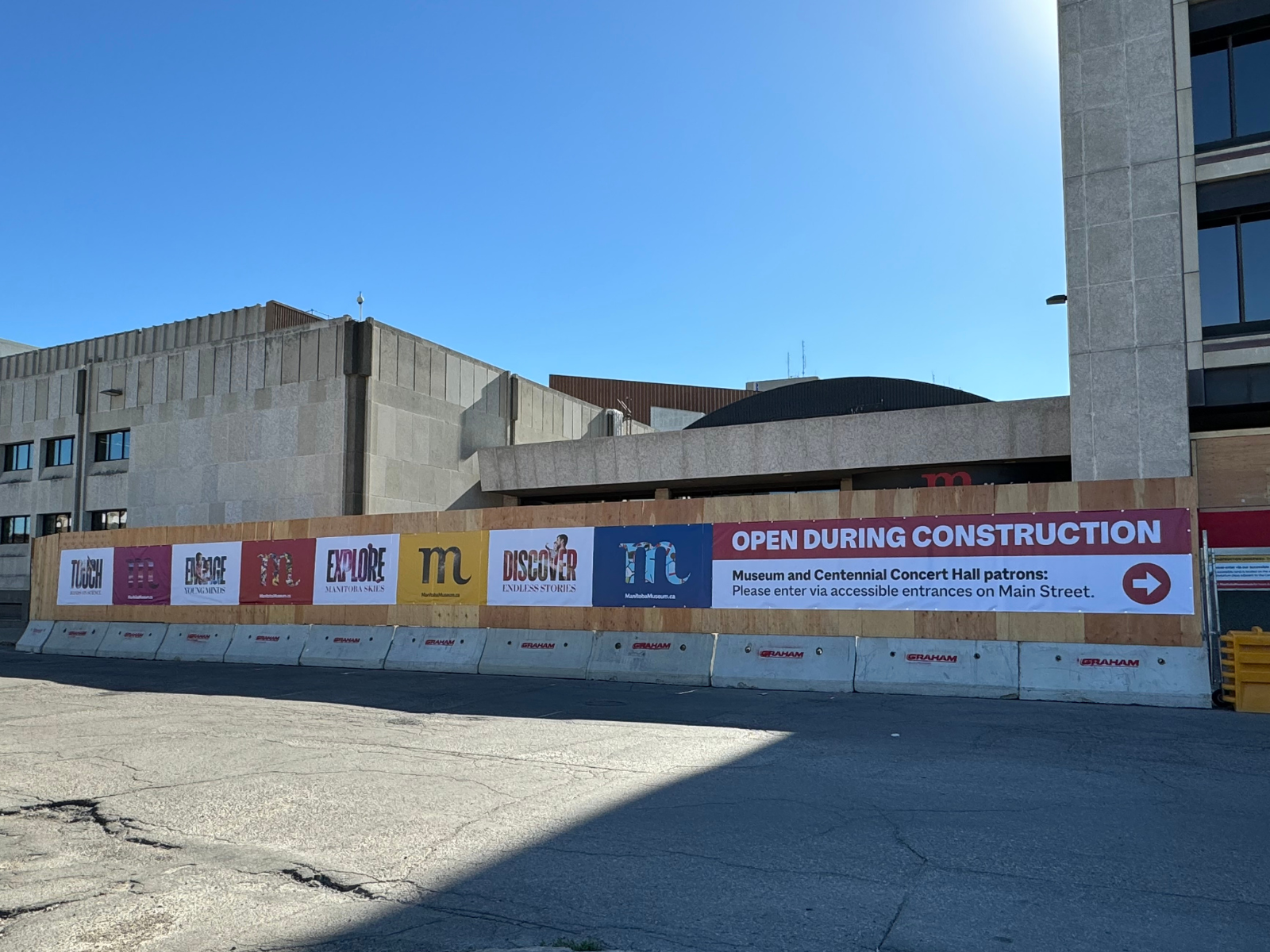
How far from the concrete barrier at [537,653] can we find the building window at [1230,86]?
1483 cm

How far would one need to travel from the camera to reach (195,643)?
21.4m

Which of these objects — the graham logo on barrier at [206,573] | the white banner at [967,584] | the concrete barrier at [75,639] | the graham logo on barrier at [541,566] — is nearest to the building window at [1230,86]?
the white banner at [967,584]

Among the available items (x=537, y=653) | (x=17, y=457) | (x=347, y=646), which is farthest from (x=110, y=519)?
(x=537, y=653)

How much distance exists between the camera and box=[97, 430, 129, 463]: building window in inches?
1280

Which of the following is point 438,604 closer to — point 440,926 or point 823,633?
point 823,633

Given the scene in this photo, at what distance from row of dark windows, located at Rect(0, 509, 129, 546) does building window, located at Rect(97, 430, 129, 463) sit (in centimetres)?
187

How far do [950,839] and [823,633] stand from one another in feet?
29.6

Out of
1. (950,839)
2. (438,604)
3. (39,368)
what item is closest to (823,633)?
(438,604)

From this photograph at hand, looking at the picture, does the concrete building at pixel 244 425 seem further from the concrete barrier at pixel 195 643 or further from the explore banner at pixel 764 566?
the explore banner at pixel 764 566

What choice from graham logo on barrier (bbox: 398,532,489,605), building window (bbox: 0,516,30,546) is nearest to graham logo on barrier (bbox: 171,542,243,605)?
graham logo on barrier (bbox: 398,532,489,605)

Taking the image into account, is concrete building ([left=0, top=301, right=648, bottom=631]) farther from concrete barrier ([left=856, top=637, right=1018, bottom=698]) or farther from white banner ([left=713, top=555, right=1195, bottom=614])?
concrete barrier ([left=856, top=637, right=1018, bottom=698])

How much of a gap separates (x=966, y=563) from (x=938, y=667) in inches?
62.7

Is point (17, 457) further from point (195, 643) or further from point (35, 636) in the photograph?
point (195, 643)

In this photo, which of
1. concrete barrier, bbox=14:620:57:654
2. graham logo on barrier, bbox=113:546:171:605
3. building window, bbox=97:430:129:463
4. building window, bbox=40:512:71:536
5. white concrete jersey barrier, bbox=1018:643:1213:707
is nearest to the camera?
white concrete jersey barrier, bbox=1018:643:1213:707
